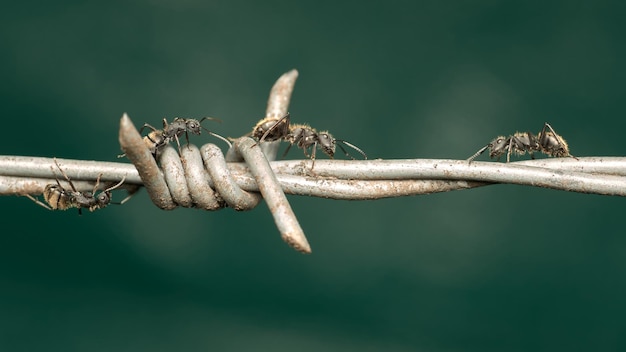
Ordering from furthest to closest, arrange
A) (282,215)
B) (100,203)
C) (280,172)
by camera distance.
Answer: (100,203), (280,172), (282,215)

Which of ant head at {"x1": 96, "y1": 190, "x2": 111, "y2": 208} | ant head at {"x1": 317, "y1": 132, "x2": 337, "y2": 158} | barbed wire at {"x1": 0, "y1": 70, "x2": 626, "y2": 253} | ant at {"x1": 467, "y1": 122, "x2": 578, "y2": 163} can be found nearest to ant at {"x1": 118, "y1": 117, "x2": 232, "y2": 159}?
barbed wire at {"x1": 0, "y1": 70, "x2": 626, "y2": 253}

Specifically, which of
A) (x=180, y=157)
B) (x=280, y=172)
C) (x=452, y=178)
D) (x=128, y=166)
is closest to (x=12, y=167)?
(x=128, y=166)

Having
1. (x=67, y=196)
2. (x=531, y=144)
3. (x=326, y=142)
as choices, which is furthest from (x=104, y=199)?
(x=531, y=144)

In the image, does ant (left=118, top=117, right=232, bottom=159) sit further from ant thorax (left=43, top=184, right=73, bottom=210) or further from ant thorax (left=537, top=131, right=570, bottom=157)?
ant thorax (left=537, top=131, right=570, bottom=157)

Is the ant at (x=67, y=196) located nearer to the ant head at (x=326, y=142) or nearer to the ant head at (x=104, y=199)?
the ant head at (x=104, y=199)

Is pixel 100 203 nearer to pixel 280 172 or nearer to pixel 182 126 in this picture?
pixel 182 126

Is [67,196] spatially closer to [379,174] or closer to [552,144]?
[379,174]

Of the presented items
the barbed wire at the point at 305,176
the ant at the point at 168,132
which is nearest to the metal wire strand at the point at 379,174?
the barbed wire at the point at 305,176
